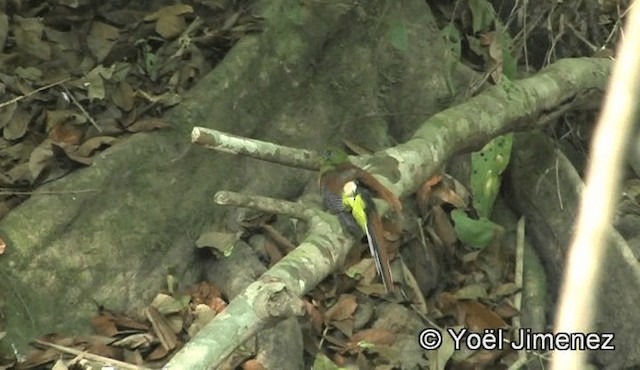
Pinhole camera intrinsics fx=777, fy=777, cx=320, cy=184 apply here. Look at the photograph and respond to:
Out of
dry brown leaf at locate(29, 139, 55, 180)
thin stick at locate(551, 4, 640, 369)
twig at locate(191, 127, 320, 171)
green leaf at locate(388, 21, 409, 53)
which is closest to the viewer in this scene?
thin stick at locate(551, 4, 640, 369)

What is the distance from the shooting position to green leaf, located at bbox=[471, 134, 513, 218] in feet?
13.6

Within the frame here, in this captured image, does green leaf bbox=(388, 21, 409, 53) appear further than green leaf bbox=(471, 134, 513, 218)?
No

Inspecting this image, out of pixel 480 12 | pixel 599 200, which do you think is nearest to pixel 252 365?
pixel 480 12

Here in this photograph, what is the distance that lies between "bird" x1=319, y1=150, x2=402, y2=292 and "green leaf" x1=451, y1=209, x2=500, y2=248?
43.9 inches

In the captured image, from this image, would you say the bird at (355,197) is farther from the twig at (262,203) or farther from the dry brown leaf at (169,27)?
the dry brown leaf at (169,27)

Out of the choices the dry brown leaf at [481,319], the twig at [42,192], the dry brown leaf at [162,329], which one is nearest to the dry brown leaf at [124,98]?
the twig at [42,192]

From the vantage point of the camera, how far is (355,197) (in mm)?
2826

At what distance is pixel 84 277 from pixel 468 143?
181 centimetres

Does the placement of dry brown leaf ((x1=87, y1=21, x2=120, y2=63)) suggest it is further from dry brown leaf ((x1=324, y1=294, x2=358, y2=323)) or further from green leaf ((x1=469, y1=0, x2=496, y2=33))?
green leaf ((x1=469, y1=0, x2=496, y2=33))

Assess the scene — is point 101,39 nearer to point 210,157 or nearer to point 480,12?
point 210,157

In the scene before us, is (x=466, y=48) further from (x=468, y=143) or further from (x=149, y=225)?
(x=149, y=225)

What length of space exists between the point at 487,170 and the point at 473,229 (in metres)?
0.37

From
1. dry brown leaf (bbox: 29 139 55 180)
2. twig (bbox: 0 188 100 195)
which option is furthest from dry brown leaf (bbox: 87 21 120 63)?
twig (bbox: 0 188 100 195)

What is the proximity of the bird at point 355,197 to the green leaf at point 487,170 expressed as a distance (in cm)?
129
